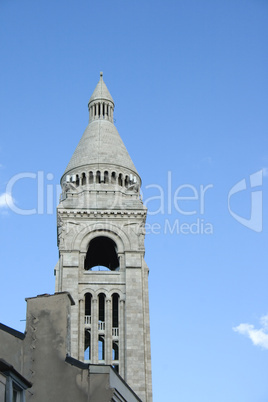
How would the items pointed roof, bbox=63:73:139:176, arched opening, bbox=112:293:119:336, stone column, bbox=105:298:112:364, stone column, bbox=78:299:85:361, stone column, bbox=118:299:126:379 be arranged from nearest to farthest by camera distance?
stone column, bbox=118:299:126:379, stone column, bbox=78:299:85:361, stone column, bbox=105:298:112:364, arched opening, bbox=112:293:119:336, pointed roof, bbox=63:73:139:176

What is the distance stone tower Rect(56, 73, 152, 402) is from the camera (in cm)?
4953

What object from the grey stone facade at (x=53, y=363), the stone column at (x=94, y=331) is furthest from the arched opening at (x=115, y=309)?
the grey stone facade at (x=53, y=363)

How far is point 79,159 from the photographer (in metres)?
57.7

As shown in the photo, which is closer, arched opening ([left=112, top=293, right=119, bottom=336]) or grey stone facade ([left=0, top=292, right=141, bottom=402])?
grey stone facade ([left=0, top=292, right=141, bottom=402])

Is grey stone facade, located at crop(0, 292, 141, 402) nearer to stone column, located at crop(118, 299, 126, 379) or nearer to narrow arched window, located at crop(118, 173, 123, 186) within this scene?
stone column, located at crop(118, 299, 126, 379)

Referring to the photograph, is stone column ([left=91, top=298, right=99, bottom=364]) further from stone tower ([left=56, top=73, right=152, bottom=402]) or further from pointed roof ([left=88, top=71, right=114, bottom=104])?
pointed roof ([left=88, top=71, right=114, bottom=104])

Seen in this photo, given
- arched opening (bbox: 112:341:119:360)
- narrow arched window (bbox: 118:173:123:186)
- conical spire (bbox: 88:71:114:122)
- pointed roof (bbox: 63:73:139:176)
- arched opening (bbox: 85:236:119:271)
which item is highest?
conical spire (bbox: 88:71:114:122)

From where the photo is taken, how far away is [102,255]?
5750cm

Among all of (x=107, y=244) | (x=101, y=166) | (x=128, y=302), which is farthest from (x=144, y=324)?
(x=101, y=166)

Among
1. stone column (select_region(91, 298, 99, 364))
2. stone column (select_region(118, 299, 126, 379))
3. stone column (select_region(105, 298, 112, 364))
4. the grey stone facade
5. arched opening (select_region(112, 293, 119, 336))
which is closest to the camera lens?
the grey stone facade

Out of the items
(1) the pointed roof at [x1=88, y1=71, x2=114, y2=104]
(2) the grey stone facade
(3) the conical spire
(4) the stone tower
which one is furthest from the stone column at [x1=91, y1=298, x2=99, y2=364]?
(2) the grey stone facade

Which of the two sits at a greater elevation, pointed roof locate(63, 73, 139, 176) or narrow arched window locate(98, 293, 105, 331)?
pointed roof locate(63, 73, 139, 176)

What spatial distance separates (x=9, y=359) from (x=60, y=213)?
31905mm

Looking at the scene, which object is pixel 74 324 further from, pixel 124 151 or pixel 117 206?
pixel 124 151
